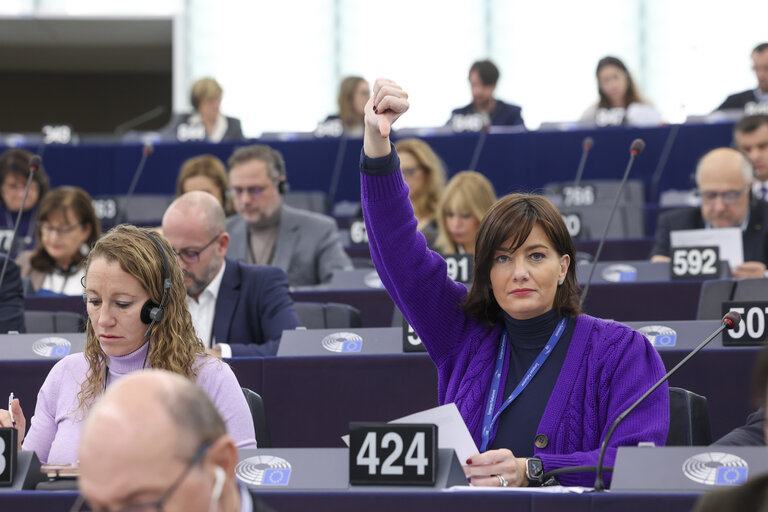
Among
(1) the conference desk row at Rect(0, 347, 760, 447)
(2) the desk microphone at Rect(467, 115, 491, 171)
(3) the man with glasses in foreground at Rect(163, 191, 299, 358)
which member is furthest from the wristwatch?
(2) the desk microphone at Rect(467, 115, 491, 171)

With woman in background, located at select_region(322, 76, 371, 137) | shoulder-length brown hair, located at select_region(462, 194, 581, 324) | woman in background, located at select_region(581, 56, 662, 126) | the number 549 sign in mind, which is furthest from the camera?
woman in background, located at select_region(322, 76, 371, 137)

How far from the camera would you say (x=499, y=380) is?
2980 mm

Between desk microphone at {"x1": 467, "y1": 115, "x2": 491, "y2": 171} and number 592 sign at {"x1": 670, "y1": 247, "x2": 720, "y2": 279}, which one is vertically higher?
desk microphone at {"x1": 467, "y1": 115, "x2": 491, "y2": 171}

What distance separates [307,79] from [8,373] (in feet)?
30.9

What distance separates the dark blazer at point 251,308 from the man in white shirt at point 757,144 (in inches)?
121

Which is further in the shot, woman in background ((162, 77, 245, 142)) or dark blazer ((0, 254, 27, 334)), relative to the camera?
woman in background ((162, 77, 245, 142))

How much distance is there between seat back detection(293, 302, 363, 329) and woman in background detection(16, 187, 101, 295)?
1283mm

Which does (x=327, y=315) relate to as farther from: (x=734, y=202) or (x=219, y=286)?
(x=734, y=202)

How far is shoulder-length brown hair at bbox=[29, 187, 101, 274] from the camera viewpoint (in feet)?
18.2

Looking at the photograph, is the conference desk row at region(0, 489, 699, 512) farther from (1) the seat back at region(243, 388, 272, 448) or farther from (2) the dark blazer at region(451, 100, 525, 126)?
(2) the dark blazer at region(451, 100, 525, 126)

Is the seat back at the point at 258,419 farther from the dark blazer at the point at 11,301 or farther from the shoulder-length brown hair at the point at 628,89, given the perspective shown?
the shoulder-length brown hair at the point at 628,89

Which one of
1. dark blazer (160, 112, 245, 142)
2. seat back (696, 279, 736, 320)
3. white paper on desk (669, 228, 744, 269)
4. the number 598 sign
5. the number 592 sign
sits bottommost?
the number 598 sign

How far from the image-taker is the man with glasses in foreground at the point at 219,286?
14.1 feet

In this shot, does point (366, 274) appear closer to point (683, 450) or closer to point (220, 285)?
point (220, 285)
